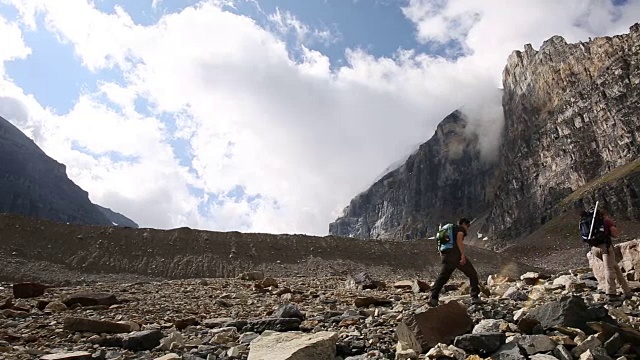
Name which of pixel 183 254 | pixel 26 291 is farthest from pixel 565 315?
pixel 183 254

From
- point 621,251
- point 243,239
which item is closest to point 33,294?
point 621,251

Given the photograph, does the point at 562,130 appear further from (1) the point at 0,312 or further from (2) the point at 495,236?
(1) the point at 0,312

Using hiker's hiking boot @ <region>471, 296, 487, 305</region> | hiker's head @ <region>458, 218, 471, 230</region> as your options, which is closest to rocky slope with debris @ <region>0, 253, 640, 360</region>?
hiker's hiking boot @ <region>471, 296, 487, 305</region>

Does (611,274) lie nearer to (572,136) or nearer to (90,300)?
(90,300)

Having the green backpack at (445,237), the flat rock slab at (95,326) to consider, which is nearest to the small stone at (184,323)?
the flat rock slab at (95,326)

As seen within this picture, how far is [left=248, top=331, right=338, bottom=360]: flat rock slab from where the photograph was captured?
6.57 metres

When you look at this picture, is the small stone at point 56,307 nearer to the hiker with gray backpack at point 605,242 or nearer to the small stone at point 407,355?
the small stone at point 407,355

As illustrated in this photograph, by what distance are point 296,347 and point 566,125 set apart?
171 metres

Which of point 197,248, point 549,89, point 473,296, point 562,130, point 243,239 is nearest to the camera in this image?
point 473,296

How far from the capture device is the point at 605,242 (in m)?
11.6

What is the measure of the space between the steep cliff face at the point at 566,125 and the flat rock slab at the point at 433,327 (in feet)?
424

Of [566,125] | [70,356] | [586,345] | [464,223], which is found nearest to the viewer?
[586,345]

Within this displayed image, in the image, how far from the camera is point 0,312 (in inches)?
516

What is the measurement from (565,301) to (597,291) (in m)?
5.13
